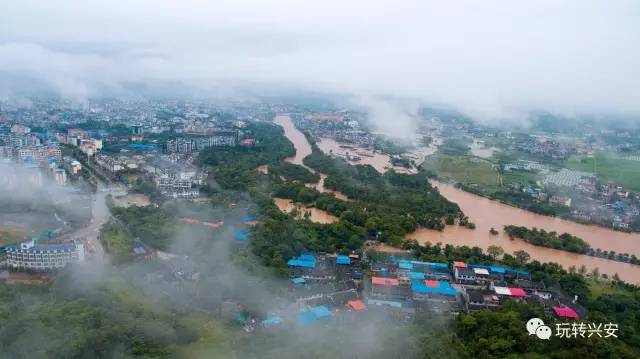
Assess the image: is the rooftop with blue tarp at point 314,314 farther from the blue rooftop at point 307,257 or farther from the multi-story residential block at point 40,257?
the multi-story residential block at point 40,257

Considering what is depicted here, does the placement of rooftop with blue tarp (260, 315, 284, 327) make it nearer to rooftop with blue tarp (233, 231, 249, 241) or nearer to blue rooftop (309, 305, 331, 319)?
blue rooftop (309, 305, 331, 319)

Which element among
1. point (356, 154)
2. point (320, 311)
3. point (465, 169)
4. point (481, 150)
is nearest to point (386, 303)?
point (320, 311)

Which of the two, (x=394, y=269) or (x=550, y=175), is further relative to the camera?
(x=550, y=175)

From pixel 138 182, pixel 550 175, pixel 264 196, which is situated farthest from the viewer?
pixel 550 175

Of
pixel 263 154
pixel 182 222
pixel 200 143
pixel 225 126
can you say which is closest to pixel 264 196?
pixel 182 222

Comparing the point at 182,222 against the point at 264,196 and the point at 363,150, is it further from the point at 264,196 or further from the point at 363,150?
the point at 363,150

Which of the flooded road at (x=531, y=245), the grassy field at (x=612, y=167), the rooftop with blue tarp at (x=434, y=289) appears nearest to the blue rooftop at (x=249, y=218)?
the flooded road at (x=531, y=245)

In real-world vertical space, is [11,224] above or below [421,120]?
below

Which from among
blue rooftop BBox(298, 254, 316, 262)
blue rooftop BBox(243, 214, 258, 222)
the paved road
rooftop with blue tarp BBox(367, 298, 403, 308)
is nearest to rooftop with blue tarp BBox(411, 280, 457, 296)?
rooftop with blue tarp BBox(367, 298, 403, 308)

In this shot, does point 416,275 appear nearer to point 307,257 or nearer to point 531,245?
point 307,257
